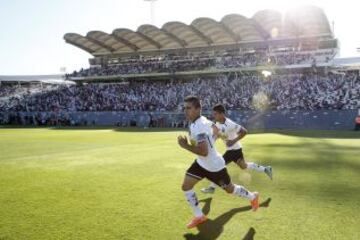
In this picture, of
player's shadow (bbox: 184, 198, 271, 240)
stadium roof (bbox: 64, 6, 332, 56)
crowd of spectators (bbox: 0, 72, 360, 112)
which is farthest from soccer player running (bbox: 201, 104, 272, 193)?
stadium roof (bbox: 64, 6, 332, 56)

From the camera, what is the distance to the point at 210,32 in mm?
59719

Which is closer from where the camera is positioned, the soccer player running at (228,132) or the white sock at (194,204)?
the white sock at (194,204)

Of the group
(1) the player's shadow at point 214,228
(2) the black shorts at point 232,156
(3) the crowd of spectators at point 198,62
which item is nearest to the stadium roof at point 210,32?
(3) the crowd of spectators at point 198,62

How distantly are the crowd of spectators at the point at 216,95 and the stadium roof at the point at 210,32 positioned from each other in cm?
655

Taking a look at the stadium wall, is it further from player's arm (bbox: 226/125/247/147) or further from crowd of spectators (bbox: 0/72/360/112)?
player's arm (bbox: 226/125/247/147)

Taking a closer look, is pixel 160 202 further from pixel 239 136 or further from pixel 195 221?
pixel 239 136

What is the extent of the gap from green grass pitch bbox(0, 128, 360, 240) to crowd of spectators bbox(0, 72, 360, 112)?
27124 millimetres

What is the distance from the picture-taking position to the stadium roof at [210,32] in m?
53.2

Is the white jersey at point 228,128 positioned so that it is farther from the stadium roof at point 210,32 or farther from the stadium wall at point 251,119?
the stadium roof at point 210,32

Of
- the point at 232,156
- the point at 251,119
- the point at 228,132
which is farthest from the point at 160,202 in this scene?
the point at 251,119

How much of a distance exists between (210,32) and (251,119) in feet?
75.6

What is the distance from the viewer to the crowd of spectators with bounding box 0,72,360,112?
40906 millimetres

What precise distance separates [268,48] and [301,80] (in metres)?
15.7

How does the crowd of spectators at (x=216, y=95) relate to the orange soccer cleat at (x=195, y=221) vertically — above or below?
below
